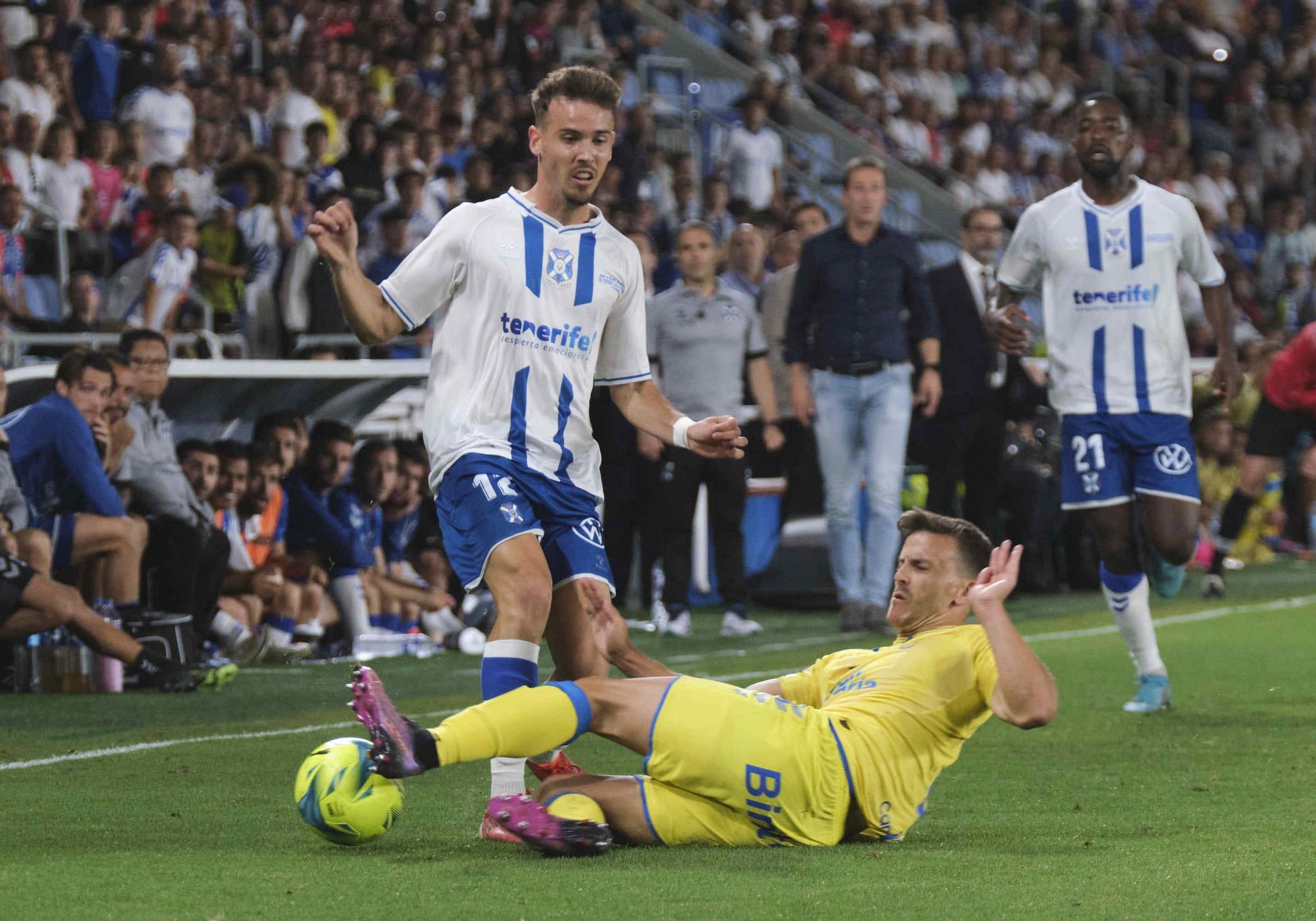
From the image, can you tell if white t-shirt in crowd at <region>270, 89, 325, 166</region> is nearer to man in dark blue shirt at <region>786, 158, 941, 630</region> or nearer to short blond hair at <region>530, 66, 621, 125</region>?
man in dark blue shirt at <region>786, 158, 941, 630</region>

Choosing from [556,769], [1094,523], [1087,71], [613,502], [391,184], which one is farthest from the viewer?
[1087,71]

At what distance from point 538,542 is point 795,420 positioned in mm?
8256

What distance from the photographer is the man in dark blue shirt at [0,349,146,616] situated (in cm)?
912

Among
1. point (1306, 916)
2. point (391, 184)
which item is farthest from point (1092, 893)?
point (391, 184)

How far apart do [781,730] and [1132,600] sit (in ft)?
12.5

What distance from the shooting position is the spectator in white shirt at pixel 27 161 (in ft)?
42.6

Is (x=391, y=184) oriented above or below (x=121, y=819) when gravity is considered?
above

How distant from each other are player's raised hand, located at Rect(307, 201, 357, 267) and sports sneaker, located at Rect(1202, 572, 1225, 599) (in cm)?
1034

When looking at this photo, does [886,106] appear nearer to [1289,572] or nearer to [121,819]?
[1289,572]

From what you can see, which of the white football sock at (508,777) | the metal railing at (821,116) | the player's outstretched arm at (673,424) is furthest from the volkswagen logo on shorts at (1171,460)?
the metal railing at (821,116)

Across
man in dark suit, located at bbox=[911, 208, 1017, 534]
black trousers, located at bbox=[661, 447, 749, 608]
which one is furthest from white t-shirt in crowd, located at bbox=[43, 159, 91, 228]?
man in dark suit, located at bbox=[911, 208, 1017, 534]

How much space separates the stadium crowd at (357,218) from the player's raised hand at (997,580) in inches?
214

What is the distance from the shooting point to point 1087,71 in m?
27.1

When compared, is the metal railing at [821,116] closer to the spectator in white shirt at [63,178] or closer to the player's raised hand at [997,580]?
the spectator in white shirt at [63,178]
